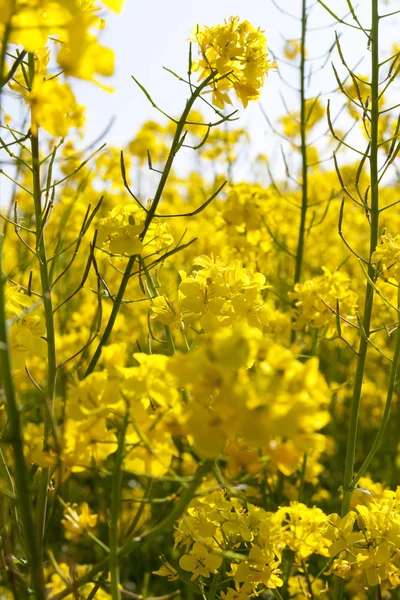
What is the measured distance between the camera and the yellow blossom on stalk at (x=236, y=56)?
5.27ft

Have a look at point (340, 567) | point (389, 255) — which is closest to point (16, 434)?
point (340, 567)

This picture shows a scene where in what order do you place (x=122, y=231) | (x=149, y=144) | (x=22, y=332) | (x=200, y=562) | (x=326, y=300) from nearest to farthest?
(x=22, y=332), (x=200, y=562), (x=122, y=231), (x=326, y=300), (x=149, y=144)

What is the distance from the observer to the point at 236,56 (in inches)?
63.9

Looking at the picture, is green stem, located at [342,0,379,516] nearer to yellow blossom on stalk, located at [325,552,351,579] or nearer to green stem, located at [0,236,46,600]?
yellow blossom on stalk, located at [325,552,351,579]

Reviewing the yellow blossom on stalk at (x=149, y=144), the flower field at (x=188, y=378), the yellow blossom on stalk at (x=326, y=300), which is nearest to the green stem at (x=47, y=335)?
the flower field at (x=188, y=378)

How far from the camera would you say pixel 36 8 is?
0.86 m

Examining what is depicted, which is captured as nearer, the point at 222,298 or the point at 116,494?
the point at 116,494

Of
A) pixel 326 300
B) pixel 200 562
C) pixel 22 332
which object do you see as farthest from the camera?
pixel 326 300

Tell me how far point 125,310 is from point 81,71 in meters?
3.74

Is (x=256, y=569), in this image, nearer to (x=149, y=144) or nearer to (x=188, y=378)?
(x=188, y=378)

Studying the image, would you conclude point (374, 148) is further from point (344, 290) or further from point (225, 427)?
point (225, 427)

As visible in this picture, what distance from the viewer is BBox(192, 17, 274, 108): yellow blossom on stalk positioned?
1.61 meters

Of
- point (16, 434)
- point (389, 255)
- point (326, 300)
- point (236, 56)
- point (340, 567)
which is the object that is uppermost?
point (236, 56)

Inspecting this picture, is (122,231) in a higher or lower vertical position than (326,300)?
higher
